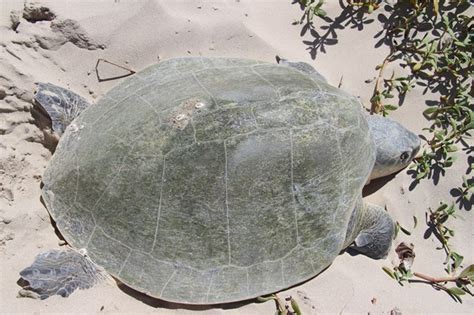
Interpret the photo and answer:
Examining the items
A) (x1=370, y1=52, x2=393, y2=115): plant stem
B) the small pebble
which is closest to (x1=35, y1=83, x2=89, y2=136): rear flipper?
the small pebble

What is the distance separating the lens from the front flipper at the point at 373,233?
102 inches

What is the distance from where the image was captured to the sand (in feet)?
7.61

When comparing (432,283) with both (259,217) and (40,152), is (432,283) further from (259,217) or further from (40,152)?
(40,152)

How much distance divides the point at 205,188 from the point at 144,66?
105cm

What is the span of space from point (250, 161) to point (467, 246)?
5.16ft

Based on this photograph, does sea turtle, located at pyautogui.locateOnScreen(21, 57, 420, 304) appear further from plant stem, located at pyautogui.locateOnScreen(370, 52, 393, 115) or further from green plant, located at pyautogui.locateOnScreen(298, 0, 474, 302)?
green plant, located at pyautogui.locateOnScreen(298, 0, 474, 302)

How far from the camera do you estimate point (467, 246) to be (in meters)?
2.85

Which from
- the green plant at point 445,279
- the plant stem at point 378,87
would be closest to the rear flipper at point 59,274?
the green plant at point 445,279

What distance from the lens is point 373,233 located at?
260cm

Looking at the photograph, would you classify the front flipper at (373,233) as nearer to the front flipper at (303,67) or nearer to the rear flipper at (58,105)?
the front flipper at (303,67)

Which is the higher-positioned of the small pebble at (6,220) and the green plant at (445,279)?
the small pebble at (6,220)

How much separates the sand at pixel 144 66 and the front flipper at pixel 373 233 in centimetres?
7

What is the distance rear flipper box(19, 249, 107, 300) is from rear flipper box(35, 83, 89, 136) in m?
0.63

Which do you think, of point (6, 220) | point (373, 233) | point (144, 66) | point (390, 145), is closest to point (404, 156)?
point (390, 145)
